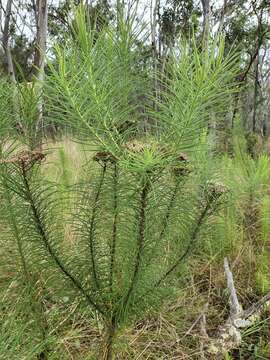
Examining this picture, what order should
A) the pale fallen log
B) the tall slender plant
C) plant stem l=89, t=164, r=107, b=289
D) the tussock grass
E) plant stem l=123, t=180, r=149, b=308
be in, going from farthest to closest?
the pale fallen log < the tussock grass < plant stem l=89, t=164, r=107, b=289 < plant stem l=123, t=180, r=149, b=308 < the tall slender plant

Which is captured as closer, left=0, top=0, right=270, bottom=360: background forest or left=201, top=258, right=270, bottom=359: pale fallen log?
left=0, top=0, right=270, bottom=360: background forest

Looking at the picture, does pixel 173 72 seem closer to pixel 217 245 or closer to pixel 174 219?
pixel 174 219

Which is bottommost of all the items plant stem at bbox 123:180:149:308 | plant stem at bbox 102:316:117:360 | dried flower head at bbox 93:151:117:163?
plant stem at bbox 102:316:117:360

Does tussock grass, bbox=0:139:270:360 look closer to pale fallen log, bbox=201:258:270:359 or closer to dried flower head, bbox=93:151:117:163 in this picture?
pale fallen log, bbox=201:258:270:359

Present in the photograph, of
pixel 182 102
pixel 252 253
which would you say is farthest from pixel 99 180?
pixel 252 253

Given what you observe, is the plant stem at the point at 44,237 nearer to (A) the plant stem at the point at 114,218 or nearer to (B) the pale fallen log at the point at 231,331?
(A) the plant stem at the point at 114,218

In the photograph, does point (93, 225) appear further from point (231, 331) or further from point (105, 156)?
point (231, 331)

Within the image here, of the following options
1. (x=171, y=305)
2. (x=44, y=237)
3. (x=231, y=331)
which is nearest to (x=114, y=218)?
(x=44, y=237)

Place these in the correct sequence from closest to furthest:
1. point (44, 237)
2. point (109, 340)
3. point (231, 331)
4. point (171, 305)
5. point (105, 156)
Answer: point (105, 156) < point (44, 237) < point (109, 340) < point (231, 331) < point (171, 305)

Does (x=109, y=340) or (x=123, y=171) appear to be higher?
(x=123, y=171)

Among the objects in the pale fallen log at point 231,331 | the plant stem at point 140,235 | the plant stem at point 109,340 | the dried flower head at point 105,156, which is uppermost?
the dried flower head at point 105,156

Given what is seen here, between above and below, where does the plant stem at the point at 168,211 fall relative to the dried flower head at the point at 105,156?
below

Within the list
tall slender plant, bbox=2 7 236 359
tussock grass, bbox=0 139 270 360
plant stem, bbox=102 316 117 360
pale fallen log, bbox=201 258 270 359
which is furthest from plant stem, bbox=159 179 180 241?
pale fallen log, bbox=201 258 270 359

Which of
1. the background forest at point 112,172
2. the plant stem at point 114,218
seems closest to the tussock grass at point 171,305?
the background forest at point 112,172
